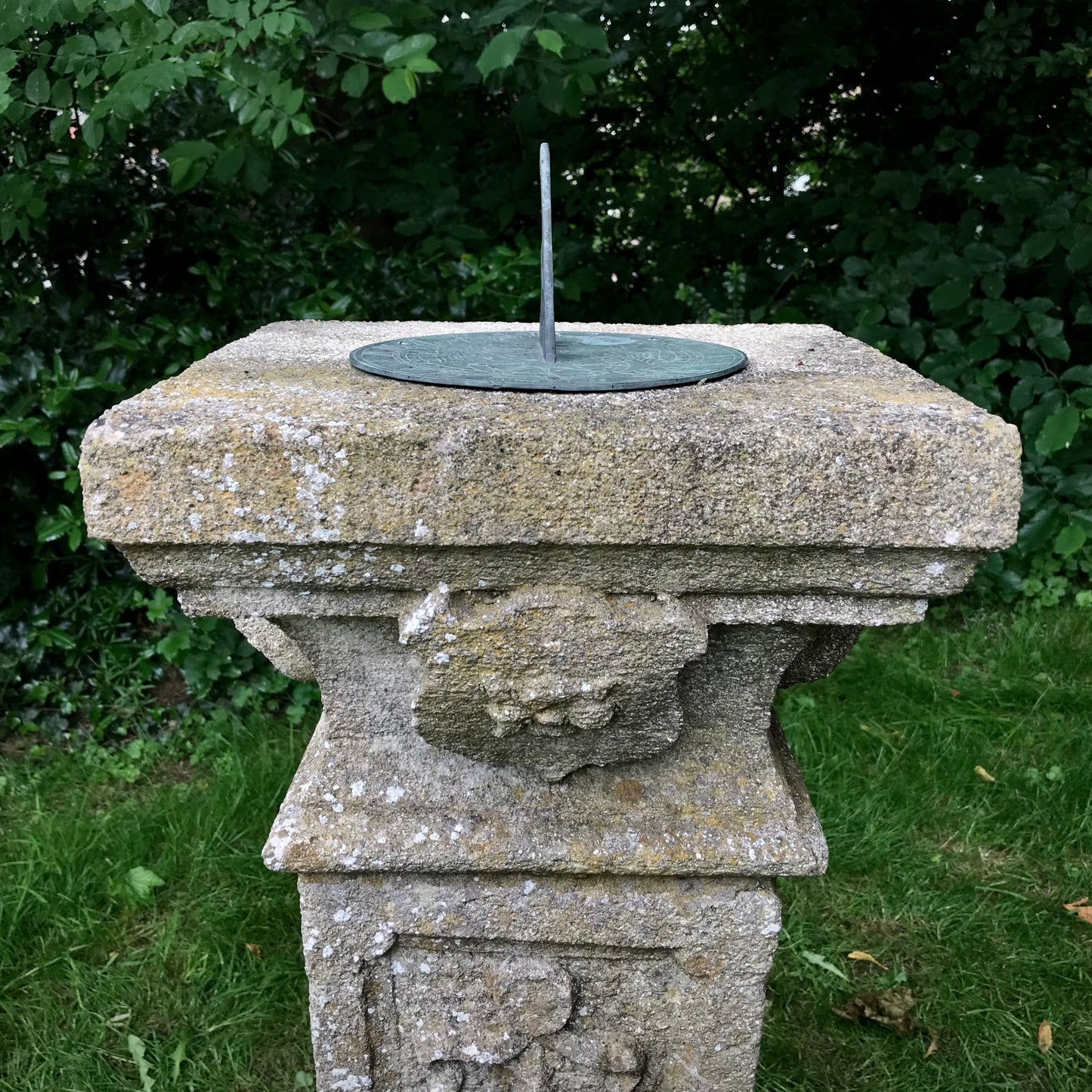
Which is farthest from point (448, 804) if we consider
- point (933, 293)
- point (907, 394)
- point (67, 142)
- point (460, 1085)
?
point (933, 293)

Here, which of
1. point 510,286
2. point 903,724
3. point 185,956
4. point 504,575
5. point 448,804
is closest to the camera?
point 504,575

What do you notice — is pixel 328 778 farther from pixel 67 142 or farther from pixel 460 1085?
pixel 67 142

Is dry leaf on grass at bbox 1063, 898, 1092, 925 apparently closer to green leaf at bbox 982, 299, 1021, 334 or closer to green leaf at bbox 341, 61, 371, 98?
green leaf at bbox 982, 299, 1021, 334

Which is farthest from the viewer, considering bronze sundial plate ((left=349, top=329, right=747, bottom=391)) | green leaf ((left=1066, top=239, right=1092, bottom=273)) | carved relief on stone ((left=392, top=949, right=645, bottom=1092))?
green leaf ((left=1066, top=239, right=1092, bottom=273))

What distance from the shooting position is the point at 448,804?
123 centimetres

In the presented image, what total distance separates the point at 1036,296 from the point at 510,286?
4.74 feet

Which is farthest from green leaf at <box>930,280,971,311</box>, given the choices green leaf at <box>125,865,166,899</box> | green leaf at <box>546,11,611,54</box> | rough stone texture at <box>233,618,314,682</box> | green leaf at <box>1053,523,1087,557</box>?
green leaf at <box>125,865,166,899</box>

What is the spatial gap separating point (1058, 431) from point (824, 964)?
1.44 metres

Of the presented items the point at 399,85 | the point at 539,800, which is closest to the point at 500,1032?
the point at 539,800

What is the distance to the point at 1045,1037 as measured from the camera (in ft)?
5.82

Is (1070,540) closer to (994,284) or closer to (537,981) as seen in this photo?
(994,284)

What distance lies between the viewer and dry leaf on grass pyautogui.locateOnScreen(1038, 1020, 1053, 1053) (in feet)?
5.77

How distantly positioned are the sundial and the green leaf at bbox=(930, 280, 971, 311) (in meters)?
1.52

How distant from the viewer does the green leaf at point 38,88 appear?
5.83 feet
